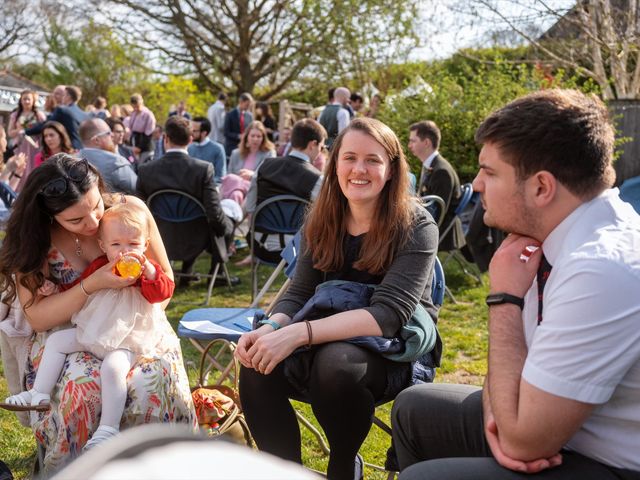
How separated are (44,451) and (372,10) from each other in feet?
62.3

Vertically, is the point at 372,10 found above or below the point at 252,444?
above

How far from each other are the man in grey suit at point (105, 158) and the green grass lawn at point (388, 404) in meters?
1.15

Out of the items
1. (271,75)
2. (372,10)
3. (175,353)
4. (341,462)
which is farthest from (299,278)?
(271,75)

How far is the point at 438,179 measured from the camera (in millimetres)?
6336

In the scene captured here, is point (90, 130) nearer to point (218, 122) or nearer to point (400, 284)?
point (400, 284)

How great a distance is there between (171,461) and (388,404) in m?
3.32

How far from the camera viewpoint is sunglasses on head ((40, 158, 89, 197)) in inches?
100

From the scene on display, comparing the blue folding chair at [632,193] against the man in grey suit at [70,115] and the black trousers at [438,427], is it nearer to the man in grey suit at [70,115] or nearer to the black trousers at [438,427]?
the black trousers at [438,427]

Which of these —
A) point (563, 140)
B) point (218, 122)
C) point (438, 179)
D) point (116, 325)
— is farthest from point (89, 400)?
point (218, 122)

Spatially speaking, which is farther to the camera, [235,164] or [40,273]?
[235,164]

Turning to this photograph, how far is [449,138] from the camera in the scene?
886 centimetres

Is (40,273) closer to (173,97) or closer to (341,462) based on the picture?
(341,462)

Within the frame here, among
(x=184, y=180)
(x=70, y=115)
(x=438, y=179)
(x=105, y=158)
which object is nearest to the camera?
(x=184, y=180)

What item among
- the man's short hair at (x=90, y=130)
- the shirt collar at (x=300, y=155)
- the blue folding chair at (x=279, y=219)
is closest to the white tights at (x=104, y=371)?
the blue folding chair at (x=279, y=219)
